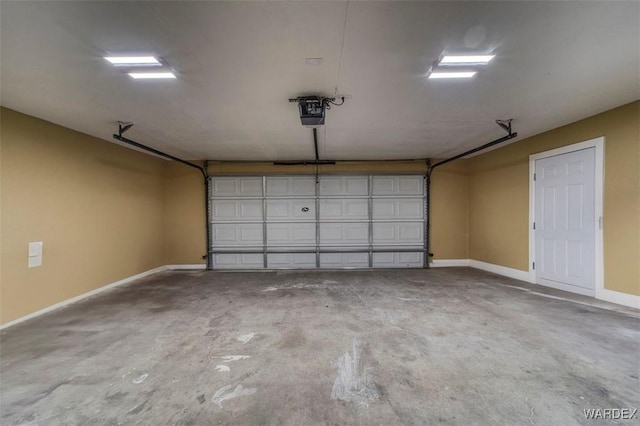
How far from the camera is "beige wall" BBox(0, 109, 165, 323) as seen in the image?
2.90 m

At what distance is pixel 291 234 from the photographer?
596 cm

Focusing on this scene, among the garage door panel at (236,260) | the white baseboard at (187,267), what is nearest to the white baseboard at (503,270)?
the garage door panel at (236,260)

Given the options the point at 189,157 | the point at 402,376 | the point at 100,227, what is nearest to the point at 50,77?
the point at 100,227

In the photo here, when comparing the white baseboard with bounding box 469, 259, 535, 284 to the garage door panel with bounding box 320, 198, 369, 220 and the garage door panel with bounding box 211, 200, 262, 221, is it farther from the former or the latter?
the garage door panel with bounding box 211, 200, 262, 221

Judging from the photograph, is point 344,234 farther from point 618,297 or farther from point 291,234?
point 618,297

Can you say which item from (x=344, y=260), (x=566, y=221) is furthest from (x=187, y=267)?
(x=566, y=221)

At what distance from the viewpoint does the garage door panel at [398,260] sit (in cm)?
591

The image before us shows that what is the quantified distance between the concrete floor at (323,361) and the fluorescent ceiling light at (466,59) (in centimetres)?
258

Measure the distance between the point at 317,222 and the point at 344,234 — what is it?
28.7 inches

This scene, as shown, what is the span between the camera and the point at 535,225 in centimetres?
431

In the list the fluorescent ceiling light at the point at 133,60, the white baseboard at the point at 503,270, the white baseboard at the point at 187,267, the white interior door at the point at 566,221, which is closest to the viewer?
the fluorescent ceiling light at the point at 133,60

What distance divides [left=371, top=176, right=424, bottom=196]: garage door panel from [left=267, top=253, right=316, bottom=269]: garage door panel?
2.26m

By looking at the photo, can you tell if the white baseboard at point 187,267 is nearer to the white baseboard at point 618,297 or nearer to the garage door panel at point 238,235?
the garage door panel at point 238,235

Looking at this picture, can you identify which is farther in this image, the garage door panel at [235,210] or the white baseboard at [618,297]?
the garage door panel at [235,210]
